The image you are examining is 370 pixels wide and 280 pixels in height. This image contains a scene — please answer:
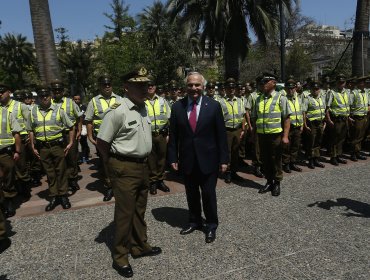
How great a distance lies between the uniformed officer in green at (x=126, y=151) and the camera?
3.37 meters

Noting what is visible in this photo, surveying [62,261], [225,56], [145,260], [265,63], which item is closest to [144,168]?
[145,260]

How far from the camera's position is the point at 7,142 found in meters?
5.24

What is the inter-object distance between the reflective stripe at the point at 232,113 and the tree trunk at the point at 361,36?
20.2ft

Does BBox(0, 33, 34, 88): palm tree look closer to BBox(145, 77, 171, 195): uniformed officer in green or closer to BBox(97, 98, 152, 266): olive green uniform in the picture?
BBox(145, 77, 171, 195): uniformed officer in green

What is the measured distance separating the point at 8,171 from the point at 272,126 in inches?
170

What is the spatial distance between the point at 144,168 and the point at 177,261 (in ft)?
3.49

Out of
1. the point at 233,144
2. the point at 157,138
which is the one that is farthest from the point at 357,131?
the point at 157,138

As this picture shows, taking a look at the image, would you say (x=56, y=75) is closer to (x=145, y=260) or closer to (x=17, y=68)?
(x=145, y=260)

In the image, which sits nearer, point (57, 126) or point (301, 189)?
point (57, 126)

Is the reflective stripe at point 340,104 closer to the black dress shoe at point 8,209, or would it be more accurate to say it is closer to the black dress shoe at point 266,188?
the black dress shoe at point 266,188

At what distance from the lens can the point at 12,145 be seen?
5.32 meters

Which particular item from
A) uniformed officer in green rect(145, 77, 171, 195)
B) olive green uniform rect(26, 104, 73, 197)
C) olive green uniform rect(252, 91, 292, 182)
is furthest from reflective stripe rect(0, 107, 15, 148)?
olive green uniform rect(252, 91, 292, 182)

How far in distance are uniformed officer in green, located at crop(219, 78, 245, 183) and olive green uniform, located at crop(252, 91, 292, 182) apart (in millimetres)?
855

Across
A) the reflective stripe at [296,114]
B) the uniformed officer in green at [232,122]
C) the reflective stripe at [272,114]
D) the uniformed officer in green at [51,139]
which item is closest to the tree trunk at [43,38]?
the uniformed officer in green at [51,139]
